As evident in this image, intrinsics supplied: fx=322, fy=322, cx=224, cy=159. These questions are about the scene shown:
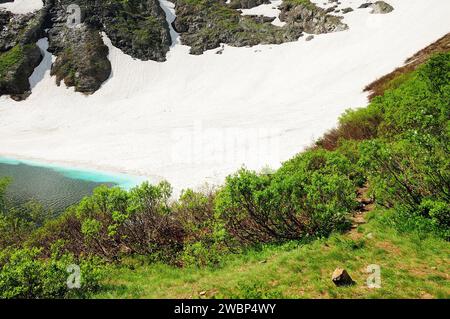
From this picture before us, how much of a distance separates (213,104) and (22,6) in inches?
3422

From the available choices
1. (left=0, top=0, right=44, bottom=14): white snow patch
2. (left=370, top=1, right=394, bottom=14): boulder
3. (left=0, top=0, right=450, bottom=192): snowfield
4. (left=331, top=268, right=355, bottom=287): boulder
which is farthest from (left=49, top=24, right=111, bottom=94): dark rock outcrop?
(left=331, top=268, right=355, bottom=287): boulder

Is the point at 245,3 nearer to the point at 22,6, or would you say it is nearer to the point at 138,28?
the point at 138,28

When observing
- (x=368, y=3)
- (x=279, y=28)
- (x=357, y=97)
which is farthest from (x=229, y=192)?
(x=368, y=3)

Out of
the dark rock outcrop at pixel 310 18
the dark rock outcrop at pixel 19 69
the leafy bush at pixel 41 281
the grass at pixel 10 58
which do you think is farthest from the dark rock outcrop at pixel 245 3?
the leafy bush at pixel 41 281

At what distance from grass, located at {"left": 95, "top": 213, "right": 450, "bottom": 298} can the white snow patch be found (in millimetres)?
125191

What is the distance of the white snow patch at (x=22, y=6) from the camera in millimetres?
107812

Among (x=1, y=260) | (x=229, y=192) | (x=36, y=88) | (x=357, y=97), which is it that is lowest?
(x=36, y=88)

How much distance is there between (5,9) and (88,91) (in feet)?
168

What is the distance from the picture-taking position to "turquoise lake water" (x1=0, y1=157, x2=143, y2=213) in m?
Answer: 30.9

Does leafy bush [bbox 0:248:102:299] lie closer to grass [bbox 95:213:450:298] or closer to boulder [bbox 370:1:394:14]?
grass [bbox 95:213:450:298]

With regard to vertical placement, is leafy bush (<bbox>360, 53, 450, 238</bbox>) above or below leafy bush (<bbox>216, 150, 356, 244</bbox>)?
above

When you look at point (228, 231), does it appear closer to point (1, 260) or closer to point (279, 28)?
point (1, 260)

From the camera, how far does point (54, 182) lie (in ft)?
121
